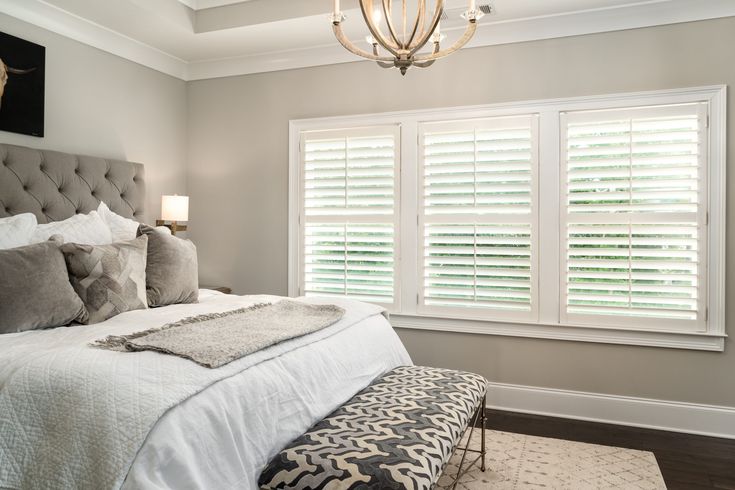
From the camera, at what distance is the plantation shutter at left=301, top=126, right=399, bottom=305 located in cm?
383

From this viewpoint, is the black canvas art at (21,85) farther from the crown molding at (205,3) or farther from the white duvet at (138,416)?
the white duvet at (138,416)

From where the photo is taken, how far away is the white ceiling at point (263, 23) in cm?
322

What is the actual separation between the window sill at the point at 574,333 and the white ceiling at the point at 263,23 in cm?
183

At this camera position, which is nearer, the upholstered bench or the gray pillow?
the upholstered bench

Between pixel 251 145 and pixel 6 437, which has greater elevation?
pixel 251 145

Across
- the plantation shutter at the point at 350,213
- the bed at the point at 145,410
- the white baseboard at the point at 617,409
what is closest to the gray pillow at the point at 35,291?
the bed at the point at 145,410

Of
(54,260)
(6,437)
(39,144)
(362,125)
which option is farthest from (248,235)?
(6,437)

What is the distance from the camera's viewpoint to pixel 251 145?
14.0 ft

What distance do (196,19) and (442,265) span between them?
2.37m

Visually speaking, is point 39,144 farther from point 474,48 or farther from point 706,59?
point 706,59

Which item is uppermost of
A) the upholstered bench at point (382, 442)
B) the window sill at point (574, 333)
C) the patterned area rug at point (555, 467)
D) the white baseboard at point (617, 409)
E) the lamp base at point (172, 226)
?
the lamp base at point (172, 226)

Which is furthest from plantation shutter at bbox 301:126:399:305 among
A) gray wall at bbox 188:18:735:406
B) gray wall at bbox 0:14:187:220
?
gray wall at bbox 0:14:187:220

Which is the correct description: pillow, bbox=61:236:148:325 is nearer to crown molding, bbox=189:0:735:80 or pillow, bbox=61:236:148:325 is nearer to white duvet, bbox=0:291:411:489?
white duvet, bbox=0:291:411:489

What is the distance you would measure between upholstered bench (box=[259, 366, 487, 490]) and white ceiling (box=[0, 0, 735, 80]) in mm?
2284
